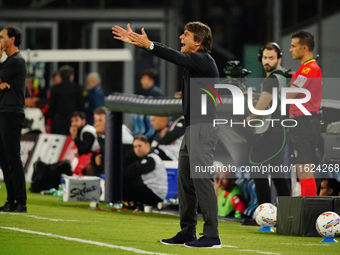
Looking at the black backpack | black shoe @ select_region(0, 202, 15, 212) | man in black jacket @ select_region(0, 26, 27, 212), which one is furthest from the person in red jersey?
the black backpack

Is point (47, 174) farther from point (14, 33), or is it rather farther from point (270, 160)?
point (270, 160)

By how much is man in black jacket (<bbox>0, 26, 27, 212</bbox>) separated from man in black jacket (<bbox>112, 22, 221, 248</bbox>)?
293cm

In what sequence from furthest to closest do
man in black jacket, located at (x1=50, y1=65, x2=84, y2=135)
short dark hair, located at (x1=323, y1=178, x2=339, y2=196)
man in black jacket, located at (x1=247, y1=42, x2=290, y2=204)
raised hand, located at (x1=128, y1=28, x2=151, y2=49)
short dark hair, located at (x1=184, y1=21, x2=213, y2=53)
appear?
1. man in black jacket, located at (x1=50, y1=65, x2=84, y2=135)
2. short dark hair, located at (x1=323, y1=178, x2=339, y2=196)
3. man in black jacket, located at (x1=247, y1=42, x2=290, y2=204)
4. short dark hair, located at (x1=184, y1=21, x2=213, y2=53)
5. raised hand, located at (x1=128, y1=28, x2=151, y2=49)

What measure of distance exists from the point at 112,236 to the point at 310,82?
297 centimetres

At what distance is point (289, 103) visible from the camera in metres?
11.1

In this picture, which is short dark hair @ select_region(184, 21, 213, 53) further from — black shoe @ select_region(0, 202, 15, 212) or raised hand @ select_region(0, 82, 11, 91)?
black shoe @ select_region(0, 202, 15, 212)

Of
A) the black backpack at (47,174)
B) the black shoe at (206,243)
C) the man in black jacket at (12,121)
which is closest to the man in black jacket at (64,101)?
the black backpack at (47,174)

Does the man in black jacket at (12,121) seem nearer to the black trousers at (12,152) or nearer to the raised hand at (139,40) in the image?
the black trousers at (12,152)

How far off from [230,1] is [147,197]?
638 inches

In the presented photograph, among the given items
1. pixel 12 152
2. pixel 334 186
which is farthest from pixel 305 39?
pixel 12 152

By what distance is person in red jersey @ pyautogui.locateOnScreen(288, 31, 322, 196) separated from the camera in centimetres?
1071

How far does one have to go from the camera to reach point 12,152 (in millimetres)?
10930

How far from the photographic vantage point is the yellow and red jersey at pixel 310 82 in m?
10.7

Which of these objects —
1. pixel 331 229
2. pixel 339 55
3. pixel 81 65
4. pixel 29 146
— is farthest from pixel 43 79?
pixel 331 229
